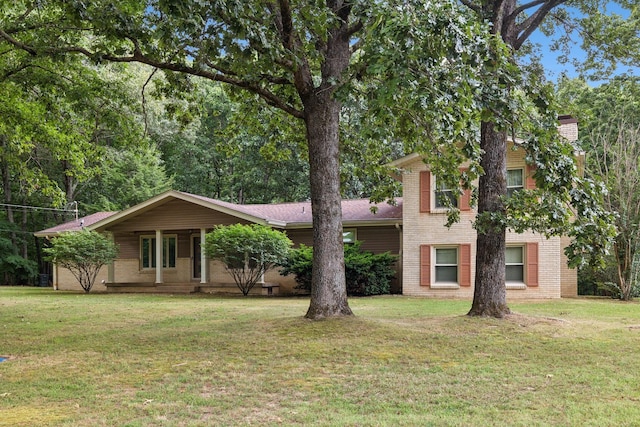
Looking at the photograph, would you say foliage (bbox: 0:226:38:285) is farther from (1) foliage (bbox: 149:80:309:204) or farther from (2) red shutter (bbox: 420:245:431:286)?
(2) red shutter (bbox: 420:245:431:286)

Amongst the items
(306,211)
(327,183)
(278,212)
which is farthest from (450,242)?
(327,183)

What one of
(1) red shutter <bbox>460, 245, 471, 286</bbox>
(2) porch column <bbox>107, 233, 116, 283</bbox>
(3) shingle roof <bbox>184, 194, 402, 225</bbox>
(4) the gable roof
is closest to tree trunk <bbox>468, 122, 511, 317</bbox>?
(1) red shutter <bbox>460, 245, 471, 286</bbox>

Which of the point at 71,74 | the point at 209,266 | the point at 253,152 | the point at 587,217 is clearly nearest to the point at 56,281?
the point at 209,266

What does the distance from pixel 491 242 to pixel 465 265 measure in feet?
26.7

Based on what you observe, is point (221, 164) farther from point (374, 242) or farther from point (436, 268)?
point (436, 268)

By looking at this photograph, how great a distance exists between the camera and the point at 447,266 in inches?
722

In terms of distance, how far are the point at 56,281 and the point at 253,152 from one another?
12.4m

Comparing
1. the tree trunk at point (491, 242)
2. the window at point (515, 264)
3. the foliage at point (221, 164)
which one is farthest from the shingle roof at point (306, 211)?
the tree trunk at point (491, 242)

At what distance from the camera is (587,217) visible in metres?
7.19

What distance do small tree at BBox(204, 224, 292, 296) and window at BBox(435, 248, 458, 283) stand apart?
15.7 feet

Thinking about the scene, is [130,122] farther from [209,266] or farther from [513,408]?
[513,408]

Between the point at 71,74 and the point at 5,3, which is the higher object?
the point at 5,3

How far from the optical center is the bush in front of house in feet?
59.0

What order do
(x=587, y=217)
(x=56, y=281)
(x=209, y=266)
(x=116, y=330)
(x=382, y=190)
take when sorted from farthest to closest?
1. (x=56, y=281)
2. (x=209, y=266)
3. (x=382, y=190)
4. (x=116, y=330)
5. (x=587, y=217)
